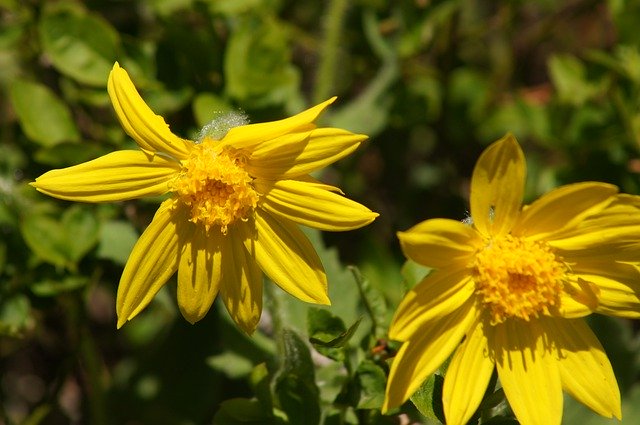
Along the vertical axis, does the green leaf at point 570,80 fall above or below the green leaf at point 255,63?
below

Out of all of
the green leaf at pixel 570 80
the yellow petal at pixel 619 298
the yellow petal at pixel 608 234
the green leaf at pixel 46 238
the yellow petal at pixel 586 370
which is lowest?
the yellow petal at pixel 586 370

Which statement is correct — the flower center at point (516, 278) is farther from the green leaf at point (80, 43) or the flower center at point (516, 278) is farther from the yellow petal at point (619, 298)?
the green leaf at point (80, 43)

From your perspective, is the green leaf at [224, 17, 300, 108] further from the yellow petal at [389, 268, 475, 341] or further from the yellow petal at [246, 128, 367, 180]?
the yellow petal at [389, 268, 475, 341]

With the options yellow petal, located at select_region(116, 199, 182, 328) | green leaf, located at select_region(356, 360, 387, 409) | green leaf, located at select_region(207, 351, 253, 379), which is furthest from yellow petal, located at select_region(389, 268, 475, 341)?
green leaf, located at select_region(207, 351, 253, 379)

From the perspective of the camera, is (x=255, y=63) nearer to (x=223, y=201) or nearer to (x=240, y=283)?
(x=223, y=201)

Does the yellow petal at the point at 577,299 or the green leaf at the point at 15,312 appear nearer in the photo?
the yellow petal at the point at 577,299

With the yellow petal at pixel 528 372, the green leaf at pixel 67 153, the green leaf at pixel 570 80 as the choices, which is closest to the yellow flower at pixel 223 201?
the yellow petal at pixel 528 372
